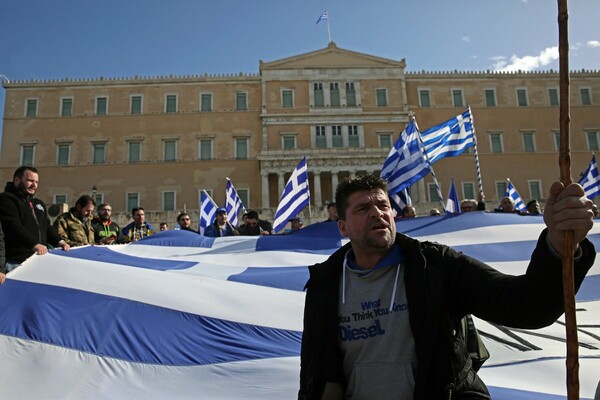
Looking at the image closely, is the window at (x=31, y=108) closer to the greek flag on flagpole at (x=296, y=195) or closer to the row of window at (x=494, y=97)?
the row of window at (x=494, y=97)

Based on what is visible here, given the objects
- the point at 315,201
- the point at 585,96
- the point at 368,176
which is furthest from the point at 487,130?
the point at 368,176

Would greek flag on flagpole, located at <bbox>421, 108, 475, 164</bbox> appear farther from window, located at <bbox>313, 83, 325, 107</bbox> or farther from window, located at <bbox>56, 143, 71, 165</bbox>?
window, located at <bbox>56, 143, 71, 165</bbox>

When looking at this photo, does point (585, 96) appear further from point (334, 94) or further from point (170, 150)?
point (170, 150)

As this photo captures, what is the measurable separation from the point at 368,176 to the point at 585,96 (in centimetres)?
3958

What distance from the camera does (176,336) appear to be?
9.82 feet

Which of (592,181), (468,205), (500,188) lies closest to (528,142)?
(500,188)

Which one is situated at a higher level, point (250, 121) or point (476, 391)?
point (250, 121)

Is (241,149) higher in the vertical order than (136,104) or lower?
lower

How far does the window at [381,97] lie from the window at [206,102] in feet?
37.9

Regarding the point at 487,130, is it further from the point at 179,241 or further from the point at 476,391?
the point at 476,391

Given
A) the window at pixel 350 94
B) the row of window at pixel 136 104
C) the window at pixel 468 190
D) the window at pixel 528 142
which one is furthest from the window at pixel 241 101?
the window at pixel 528 142

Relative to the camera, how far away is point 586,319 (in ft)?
11.3

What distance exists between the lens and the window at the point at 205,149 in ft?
109

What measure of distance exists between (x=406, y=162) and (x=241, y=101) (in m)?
28.0
